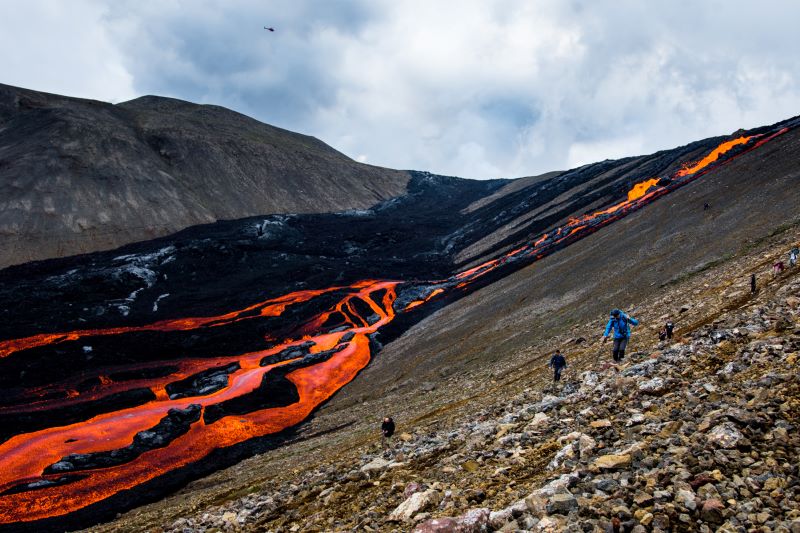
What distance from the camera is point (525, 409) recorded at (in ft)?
44.6

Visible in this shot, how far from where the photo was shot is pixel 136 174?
104 meters

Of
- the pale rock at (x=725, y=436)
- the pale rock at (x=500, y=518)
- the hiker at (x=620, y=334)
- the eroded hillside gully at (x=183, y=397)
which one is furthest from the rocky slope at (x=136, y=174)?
the pale rock at (x=725, y=436)

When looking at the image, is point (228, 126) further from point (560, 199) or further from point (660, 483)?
point (660, 483)

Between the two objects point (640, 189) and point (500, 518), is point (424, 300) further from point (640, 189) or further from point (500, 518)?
point (500, 518)

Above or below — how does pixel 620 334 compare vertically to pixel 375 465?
above

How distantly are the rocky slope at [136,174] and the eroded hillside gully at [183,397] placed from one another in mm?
41277

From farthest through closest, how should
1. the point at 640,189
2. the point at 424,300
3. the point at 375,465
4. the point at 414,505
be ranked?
1. the point at 640,189
2. the point at 424,300
3. the point at 375,465
4. the point at 414,505

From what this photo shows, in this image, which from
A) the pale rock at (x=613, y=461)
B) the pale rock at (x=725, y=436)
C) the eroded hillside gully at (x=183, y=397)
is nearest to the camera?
the pale rock at (x=725, y=436)

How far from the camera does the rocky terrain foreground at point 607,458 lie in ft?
21.2

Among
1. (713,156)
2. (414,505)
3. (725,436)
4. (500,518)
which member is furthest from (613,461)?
(713,156)

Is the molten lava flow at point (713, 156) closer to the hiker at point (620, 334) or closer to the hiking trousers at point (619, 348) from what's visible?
the hiker at point (620, 334)

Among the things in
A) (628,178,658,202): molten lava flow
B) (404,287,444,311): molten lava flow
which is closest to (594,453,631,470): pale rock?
(404,287,444,311): molten lava flow

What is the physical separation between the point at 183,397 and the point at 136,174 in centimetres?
7826

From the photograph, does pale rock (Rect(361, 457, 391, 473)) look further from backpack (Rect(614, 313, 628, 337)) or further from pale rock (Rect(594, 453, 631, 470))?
backpack (Rect(614, 313, 628, 337))
